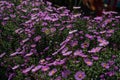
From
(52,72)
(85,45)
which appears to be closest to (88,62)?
(52,72)

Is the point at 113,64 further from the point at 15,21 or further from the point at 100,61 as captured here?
the point at 15,21

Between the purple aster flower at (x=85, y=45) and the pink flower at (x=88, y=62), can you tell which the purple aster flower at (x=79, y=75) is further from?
the purple aster flower at (x=85, y=45)

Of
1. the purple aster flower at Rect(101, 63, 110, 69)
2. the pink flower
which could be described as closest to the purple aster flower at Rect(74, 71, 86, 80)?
the pink flower

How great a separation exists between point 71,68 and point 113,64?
0.39 meters

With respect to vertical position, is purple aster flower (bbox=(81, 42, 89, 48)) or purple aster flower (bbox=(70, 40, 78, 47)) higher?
purple aster flower (bbox=(70, 40, 78, 47))

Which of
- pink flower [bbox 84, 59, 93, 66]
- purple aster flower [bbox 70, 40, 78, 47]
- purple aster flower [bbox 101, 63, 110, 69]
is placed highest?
pink flower [bbox 84, 59, 93, 66]

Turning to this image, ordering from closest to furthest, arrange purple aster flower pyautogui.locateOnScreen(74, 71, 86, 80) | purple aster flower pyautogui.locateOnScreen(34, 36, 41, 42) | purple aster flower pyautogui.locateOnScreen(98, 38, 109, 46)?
purple aster flower pyautogui.locateOnScreen(74, 71, 86, 80) < purple aster flower pyautogui.locateOnScreen(98, 38, 109, 46) < purple aster flower pyautogui.locateOnScreen(34, 36, 41, 42)

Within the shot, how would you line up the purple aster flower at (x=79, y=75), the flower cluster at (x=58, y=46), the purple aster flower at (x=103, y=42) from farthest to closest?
the purple aster flower at (x=103, y=42) < the flower cluster at (x=58, y=46) < the purple aster flower at (x=79, y=75)

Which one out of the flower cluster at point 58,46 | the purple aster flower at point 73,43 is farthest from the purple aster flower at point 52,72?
the purple aster flower at point 73,43

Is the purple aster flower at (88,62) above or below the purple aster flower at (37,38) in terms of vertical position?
above

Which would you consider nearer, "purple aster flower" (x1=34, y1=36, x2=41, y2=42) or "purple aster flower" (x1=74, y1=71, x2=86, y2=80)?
"purple aster flower" (x1=74, y1=71, x2=86, y2=80)

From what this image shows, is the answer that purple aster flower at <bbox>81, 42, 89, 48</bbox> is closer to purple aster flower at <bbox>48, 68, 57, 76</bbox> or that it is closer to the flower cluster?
the flower cluster

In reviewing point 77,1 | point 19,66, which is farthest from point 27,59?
point 77,1

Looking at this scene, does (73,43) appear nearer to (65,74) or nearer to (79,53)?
(79,53)
